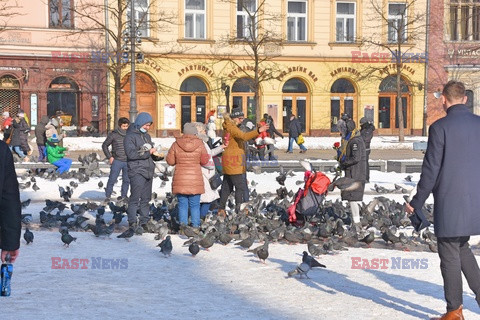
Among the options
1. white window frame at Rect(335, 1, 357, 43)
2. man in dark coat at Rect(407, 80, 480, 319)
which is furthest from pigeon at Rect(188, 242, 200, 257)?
white window frame at Rect(335, 1, 357, 43)

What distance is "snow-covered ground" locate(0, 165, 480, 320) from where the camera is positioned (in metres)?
7.00

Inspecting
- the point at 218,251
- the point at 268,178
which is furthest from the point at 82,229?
the point at 268,178

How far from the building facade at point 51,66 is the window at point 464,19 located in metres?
18.8

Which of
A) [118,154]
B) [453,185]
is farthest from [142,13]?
[453,185]

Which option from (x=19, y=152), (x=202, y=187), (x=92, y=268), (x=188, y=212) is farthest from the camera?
(x=19, y=152)

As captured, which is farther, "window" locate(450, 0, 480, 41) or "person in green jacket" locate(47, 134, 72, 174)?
"window" locate(450, 0, 480, 41)

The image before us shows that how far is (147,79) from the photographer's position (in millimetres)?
39469

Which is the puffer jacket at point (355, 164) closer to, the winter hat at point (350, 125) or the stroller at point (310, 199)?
the winter hat at point (350, 125)

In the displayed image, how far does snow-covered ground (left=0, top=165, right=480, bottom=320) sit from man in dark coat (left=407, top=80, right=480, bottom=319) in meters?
0.78

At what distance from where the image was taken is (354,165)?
11.6 metres

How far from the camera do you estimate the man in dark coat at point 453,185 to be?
620 cm

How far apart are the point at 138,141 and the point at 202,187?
115cm

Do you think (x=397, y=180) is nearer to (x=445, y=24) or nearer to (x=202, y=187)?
(x=202, y=187)

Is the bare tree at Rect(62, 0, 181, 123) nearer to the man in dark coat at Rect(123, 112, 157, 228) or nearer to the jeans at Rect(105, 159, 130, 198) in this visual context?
the jeans at Rect(105, 159, 130, 198)
